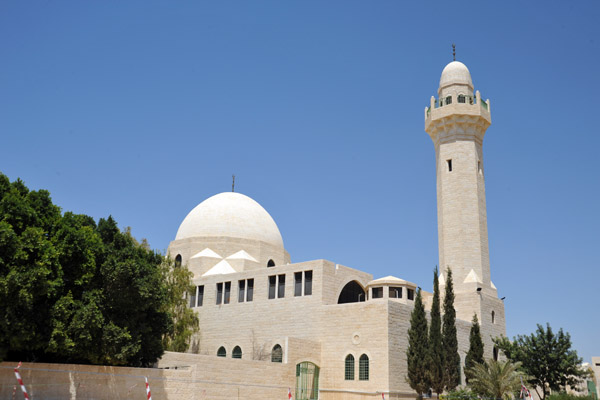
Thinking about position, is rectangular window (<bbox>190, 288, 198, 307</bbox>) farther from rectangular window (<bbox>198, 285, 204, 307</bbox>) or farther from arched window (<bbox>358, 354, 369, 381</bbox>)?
arched window (<bbox>358, 354, 369, 381</bbox>)

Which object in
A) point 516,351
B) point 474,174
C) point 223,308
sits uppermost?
point 474,174

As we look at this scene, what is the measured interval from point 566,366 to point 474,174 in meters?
11.1

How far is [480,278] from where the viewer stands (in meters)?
31.2

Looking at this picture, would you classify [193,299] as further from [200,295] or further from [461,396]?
[461,396]

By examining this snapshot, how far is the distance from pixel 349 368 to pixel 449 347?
450 cm

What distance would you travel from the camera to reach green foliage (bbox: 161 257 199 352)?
99.5 ft

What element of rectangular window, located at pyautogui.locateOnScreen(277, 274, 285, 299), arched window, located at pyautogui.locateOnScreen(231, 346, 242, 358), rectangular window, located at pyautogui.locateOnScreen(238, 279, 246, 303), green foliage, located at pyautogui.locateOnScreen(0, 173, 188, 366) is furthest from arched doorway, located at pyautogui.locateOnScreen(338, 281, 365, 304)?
green foliage, located at pyautogui.locateOnScreen(0, 173, 188, 366)

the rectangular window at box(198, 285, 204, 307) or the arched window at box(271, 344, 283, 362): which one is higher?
the rectangular window at box(198, 285, 204, 307)

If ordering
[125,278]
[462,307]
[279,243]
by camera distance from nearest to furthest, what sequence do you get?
[125,278]
[462,307]
[279,243]

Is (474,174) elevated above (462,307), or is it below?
above

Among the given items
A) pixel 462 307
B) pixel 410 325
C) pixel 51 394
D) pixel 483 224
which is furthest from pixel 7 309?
pixel 483 224

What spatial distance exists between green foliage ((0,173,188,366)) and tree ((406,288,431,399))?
33.9 feet

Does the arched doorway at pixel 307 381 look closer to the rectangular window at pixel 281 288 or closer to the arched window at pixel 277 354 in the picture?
the arched window at pixel 277 354

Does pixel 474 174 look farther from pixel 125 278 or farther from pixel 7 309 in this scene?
pixel 7 309
